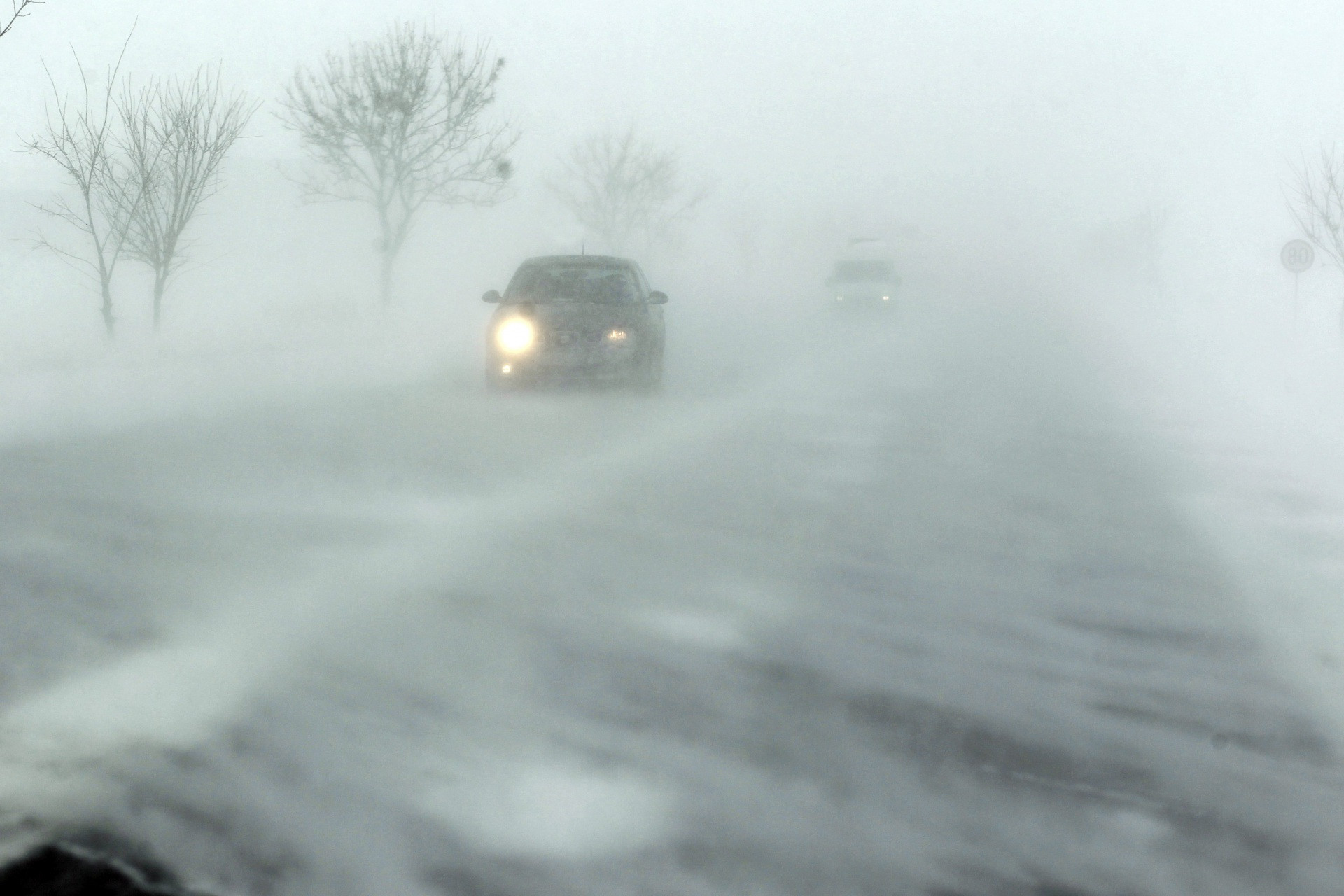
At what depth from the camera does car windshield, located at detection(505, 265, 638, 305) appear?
1588 cm

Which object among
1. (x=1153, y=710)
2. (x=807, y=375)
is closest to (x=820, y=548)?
(x=1153, y=710)

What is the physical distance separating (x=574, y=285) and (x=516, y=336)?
3.38ft

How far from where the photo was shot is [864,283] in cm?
3844

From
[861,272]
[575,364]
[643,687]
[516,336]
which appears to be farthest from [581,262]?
[861,272]

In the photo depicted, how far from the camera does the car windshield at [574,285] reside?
1588cm

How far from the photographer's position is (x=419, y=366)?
21.0m

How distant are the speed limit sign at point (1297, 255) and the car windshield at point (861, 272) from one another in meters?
15.8

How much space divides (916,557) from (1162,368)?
1808 cm

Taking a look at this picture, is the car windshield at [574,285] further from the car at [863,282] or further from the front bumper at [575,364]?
the car at [863,282]

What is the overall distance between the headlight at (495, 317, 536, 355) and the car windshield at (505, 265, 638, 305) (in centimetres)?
29

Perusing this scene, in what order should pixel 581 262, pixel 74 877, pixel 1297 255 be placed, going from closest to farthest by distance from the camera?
1. pixel 74 877
2. pixel 581 262
3. pixel 1297 255

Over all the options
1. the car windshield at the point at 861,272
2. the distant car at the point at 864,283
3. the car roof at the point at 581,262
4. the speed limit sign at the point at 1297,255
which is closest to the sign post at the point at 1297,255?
the speed limit sign at the point at 1297,255

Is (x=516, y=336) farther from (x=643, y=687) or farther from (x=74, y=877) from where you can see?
(x=74, y=877)

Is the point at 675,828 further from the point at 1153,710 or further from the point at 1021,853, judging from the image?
the point at 1153,710
